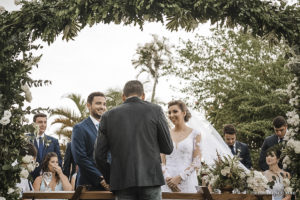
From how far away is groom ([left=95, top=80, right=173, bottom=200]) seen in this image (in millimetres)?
3957

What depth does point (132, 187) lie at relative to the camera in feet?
13.0

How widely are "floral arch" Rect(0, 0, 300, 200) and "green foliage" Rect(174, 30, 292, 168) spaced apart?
26.4 feet

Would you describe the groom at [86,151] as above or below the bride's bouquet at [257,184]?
above

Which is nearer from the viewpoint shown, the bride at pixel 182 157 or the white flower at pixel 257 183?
the white flower at pixel 257 183

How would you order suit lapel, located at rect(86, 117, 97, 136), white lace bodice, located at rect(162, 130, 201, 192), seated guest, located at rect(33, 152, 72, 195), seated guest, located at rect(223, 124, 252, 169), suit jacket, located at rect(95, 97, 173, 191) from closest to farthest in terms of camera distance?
suit jacket, located at rect(95, 97, 173, 191)
suit lapel, located at rect(86, 117, 97, 136)
white lace bodice, located at rect(162, 130, 201, 192)
seated guest, located at rect(33, 152, 72, 195)
seated guest, located at rect(223, 124, 252, 169)

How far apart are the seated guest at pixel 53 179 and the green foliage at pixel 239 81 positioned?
8.28m

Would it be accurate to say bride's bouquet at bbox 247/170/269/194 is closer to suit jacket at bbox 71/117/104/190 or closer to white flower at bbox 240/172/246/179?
white flower at bbox 240/172/246/179

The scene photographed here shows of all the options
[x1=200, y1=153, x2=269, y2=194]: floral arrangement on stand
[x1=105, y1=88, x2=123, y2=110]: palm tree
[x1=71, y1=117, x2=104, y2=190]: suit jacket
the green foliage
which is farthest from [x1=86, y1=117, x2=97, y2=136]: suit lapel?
[x1=105, y1=88, x2=123, y2=110]: palm tree

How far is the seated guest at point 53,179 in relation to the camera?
7113 mm

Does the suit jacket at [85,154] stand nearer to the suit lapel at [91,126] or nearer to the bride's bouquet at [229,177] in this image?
the suit lapel at [91,126]

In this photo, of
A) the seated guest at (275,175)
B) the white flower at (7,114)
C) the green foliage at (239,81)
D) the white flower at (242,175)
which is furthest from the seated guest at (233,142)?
the green foliage at (239,81)

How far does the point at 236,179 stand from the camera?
209 inches

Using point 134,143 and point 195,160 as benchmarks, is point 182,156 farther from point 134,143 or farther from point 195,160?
point 134,143

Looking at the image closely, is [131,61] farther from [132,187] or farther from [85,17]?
[132,187]
